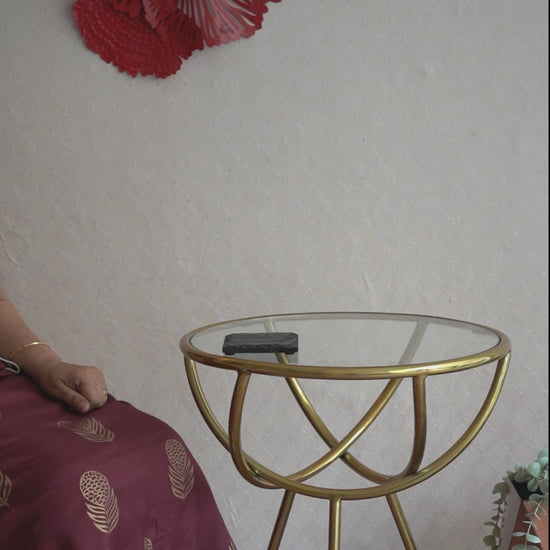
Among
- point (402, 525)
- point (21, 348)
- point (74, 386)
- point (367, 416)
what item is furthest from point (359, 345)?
point (21, 348)

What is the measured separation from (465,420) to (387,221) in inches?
19.7

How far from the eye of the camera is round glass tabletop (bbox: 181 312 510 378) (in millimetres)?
949

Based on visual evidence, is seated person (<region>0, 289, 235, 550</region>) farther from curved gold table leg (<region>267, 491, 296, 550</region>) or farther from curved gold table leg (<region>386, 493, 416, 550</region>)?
curved gold table leg (<region>386, 493, 416, 550</region>)

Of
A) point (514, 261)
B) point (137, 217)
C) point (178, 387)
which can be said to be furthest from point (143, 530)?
point (514, 261)

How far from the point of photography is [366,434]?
1.71 metres

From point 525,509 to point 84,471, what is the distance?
0.75 m

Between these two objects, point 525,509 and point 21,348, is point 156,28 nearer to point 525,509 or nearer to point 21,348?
point 21,348

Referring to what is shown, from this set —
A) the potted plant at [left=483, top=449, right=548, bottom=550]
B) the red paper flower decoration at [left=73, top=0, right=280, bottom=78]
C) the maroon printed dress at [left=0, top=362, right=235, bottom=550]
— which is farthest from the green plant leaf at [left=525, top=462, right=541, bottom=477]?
the red paper flower decoration at [left=73, top=0, right=280, bottom=78]

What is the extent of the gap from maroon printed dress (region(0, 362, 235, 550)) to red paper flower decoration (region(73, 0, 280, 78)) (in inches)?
34.6

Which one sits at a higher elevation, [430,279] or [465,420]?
[430,279]

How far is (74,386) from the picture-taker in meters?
1.13

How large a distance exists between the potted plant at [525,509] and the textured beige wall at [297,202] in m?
0.33

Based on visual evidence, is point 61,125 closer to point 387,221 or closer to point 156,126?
point 156,126

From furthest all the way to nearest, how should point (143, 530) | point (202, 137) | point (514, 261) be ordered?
point (202, 137) < point (514, 261) < point (143, 530)
